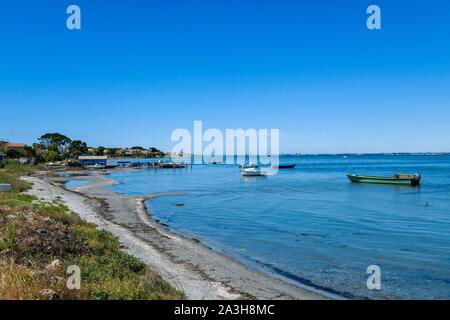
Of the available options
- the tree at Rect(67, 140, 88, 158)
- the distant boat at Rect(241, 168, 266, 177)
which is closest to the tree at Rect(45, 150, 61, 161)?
the tree at Rect(67, 140, 88, 158)

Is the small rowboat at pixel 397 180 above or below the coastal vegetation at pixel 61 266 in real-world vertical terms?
below

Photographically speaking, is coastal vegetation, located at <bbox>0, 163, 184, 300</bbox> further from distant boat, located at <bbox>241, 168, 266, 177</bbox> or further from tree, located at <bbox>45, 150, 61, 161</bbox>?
tree, located at <bbox>45, 150, 61, 161</bbox>

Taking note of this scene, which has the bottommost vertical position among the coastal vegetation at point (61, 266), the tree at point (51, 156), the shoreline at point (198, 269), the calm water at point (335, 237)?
the calm water at point (335, 237)

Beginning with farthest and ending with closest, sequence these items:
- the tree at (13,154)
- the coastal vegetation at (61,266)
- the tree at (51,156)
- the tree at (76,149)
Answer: the tree at (76,149), the tree at (51,156), the tree at (13,154), the coastal vegetation at (61,266)

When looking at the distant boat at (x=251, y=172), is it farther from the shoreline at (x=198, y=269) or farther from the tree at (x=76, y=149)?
the tree at (x=76, y=149)

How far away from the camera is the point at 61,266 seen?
12.4 meters

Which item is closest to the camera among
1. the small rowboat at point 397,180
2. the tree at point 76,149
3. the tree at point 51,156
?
the small rowboat at point 397,180

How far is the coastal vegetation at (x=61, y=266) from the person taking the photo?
9523 millimetres

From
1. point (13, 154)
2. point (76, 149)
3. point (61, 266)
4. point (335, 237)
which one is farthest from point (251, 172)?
point (76, 149)

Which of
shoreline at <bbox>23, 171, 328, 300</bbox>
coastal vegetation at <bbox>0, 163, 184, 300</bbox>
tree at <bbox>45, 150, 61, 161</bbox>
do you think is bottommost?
shoreline at <bbox>23, 171, 328, 300</bbox>

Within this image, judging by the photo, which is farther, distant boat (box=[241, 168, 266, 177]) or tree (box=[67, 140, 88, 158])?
tree (box=[67, 140, 88, 158])

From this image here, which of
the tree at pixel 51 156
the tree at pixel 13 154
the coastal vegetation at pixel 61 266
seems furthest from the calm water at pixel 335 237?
the tree at pixel 51 156

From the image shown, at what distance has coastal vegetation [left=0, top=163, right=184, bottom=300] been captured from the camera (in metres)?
9.52
